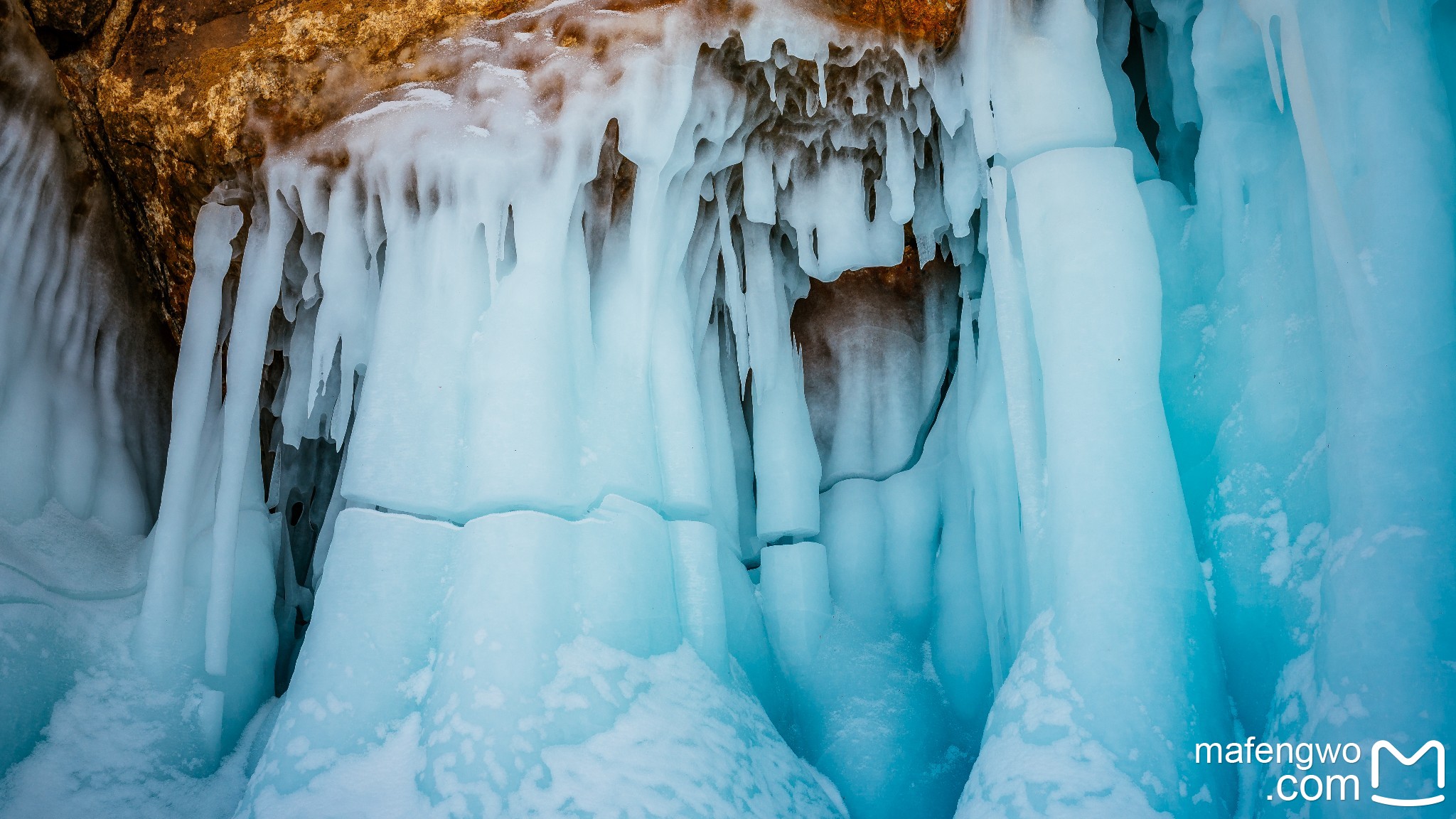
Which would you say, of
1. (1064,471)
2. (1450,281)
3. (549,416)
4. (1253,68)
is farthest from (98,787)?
(1253,68)

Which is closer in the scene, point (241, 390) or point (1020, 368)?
point (1020, 368)

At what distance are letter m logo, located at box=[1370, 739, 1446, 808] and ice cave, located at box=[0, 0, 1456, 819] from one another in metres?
0.01

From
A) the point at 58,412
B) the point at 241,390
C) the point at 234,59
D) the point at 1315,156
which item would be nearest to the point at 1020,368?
the point at 1315,156

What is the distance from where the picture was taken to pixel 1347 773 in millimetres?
2520

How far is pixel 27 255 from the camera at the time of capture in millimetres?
4918

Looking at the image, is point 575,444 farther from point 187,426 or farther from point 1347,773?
point 1347,773

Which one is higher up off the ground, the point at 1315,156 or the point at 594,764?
the point at 1315,156

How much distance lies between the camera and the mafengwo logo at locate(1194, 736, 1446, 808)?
2377 millimetres

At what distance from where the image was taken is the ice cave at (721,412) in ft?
9.96

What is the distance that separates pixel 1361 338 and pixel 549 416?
2.90 meters

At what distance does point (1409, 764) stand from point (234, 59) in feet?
16.3

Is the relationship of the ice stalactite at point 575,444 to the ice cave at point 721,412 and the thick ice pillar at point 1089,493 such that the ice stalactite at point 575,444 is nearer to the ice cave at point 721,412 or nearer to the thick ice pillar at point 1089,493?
the ice cave at point 721,412

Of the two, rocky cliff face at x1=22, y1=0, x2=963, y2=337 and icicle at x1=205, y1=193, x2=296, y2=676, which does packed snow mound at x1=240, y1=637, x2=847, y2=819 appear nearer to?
icicle at x1=205, y1=193, x2=296, y2=676

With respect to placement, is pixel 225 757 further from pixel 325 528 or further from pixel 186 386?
pixel 186 386
